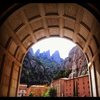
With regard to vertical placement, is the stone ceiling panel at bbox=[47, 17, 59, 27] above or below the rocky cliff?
below

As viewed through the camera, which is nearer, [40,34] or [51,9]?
[51,9]

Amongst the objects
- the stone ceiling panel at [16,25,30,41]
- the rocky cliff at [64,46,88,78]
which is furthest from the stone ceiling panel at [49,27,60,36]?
the rocky cliff at [64,46,88,78]

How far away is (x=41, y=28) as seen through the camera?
1200 cm

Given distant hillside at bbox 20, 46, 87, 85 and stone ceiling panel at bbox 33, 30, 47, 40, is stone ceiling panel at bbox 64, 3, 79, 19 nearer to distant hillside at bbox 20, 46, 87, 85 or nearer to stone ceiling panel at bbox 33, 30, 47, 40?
stone ceiling panel at bbox 33, 30, 47, 40

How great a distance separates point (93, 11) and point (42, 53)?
8081 cm

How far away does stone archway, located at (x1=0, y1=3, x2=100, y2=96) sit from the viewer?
8.73 meters

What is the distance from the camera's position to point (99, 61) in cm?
889

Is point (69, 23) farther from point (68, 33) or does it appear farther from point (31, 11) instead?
point (31, 11)

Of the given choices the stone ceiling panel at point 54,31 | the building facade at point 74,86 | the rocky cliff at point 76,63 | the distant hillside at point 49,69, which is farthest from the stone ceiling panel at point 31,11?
the distant hillside at point 49,69

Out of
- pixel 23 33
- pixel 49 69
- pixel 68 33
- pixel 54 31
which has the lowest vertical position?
pixel 23 33

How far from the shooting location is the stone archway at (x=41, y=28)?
28.6ft

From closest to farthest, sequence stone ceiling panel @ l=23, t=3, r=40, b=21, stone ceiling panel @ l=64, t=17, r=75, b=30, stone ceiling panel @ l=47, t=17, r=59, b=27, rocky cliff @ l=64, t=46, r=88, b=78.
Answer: stone ceiling panel @ l=23, t=3, r=40, b=21
stone ceiling panel @ l=64, t=17, r=75, b=30
stone ceiling panel @ l=47, t=17, r=59, b=27
rocky cliff @ l=64, t=46, r=88, b=78

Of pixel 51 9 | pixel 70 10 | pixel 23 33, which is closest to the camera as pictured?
pixel 70 10

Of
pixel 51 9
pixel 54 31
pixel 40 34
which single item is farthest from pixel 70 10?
pixel 40 34
